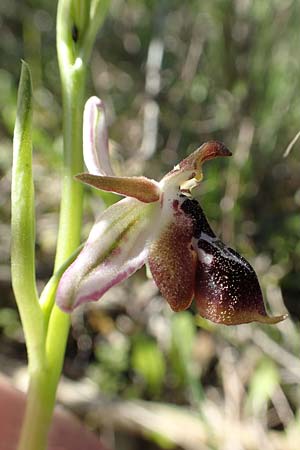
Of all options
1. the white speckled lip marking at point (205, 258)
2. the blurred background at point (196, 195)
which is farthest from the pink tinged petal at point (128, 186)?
the blurred background at point (196, 195)

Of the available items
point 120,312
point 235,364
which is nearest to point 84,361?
point 120,312

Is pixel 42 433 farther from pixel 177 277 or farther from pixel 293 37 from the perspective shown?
pixel 293 37

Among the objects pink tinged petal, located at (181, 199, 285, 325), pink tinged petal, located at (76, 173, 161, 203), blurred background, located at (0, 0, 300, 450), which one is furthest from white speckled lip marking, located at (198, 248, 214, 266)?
blurred background, located at (0, 0, 300, 450)

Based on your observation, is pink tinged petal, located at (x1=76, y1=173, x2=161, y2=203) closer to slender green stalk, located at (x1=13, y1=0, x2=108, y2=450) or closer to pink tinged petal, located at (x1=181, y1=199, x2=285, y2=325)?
pink tinged petal, located at (x1=181, y1=199, x2=285, y2=325)

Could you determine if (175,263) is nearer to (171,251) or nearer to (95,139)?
(171,251)

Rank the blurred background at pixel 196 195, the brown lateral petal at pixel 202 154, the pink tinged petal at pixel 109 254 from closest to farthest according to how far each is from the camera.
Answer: the pink tinged petal at pixel 109 254 → the brown lateral petal at pixel 202 154 → the blurred background at pixel 196 195

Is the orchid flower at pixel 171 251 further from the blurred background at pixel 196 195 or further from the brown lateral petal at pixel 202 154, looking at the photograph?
the blurred background at pixel 196 195

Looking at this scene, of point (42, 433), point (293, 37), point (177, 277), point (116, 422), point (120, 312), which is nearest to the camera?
point (177, 277)

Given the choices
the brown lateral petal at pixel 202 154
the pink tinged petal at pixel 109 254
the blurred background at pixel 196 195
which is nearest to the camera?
the pink tinged petal at pixel 109 254
